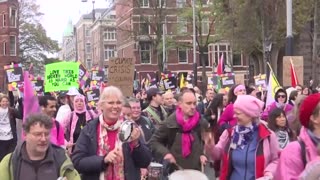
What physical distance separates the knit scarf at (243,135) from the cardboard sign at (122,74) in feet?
19.9

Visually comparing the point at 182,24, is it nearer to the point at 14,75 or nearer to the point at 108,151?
the point at 14,75

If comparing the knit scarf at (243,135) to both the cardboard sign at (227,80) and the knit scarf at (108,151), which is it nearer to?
the knit scarf at (108,151)

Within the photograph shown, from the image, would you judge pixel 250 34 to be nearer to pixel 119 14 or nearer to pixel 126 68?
pixel 126 68

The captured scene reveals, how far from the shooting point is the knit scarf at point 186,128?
683cm

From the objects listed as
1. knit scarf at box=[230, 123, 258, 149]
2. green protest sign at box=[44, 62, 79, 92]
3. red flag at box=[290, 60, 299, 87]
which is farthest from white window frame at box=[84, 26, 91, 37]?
knit scarf at box=[230, 123, 258, 149]

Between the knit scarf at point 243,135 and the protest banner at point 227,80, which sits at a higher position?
the protest banner at point 227,80

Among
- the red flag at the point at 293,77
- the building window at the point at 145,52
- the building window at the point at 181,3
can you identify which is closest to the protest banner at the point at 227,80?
the red flag at the point at 293,77

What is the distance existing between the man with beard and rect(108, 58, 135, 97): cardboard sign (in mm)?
6788

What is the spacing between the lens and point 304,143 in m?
4.16

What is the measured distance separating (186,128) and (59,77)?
9.43 metres

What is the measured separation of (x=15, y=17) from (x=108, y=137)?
81.1 metres

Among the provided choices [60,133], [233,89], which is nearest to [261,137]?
[60,133]

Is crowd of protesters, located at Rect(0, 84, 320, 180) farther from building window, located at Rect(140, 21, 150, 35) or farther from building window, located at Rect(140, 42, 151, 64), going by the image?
building window, located at Rect(140, 42, 151, 64)

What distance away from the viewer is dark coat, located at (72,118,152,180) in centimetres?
525
